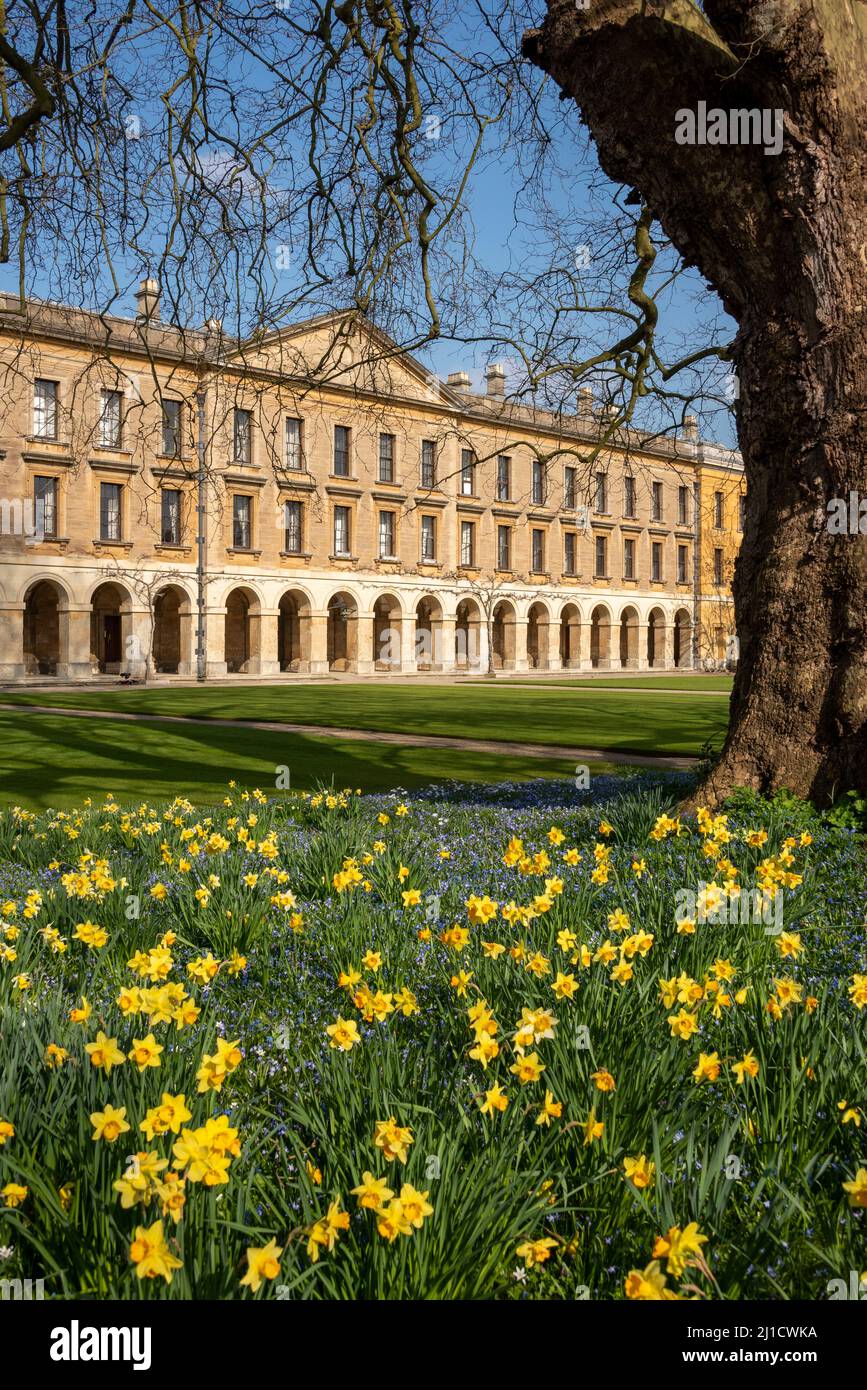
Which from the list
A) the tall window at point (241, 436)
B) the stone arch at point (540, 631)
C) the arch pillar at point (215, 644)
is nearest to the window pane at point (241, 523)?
the tall window at point (241, 436)

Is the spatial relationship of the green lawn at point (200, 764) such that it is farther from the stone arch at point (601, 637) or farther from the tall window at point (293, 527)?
the stone arch at point (601, 637)

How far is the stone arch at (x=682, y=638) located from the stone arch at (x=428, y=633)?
62.6 feet

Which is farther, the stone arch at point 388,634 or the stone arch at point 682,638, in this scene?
the stone arch at point 682,638

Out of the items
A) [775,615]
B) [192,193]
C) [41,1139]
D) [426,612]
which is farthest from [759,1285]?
[426,612]

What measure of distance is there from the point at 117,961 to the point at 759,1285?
2520 mm

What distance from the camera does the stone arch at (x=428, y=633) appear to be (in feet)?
169

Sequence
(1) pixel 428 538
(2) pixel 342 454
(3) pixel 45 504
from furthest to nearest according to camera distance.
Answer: (1) pixel 428 538 → (2) pixel 342 454 → (3) pixel 45 504

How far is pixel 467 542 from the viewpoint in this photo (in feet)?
175

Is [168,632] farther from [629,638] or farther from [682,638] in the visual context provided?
[682,638]

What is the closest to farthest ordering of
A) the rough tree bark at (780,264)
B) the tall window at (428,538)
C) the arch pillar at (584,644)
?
the rough tree bark at (780,264), the tall window at (428,538), the arch pillar at (584,644)

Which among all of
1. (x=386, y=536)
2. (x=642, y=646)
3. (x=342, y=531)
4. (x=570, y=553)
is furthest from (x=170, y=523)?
(x=642, y=646)

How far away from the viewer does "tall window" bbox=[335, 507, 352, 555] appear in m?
47.8

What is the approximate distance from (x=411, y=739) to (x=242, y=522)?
100 feet
